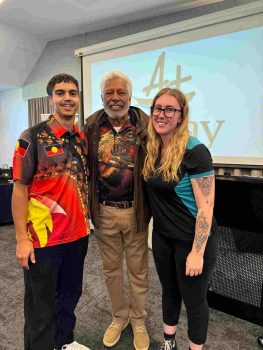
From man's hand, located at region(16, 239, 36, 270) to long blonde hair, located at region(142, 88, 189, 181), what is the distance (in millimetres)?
594

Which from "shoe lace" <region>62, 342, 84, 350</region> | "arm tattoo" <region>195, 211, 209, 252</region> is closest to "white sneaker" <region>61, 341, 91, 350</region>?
"shoe lace" <region>62, 342, 84, 350</region>

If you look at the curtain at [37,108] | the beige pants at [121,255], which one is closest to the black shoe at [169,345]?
the beige pants at [121,255]

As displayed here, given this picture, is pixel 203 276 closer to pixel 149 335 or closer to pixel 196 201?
pixel 196 201

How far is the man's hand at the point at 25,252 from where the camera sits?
3.85 feet

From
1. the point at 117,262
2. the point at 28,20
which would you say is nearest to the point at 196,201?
the point at 117,262

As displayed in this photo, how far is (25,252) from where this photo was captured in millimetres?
1175

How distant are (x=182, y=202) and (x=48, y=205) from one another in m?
0.58

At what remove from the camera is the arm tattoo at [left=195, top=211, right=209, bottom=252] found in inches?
44.2

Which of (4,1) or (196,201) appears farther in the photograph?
(4,1)

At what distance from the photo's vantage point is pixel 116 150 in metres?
1.43

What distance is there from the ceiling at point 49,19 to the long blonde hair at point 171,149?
2.27m

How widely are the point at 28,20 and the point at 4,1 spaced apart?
0.51 metres

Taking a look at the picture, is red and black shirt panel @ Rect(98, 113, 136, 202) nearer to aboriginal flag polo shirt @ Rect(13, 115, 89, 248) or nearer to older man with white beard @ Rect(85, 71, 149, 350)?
older man with white beard @ Rect(85, 71, 149, 350)

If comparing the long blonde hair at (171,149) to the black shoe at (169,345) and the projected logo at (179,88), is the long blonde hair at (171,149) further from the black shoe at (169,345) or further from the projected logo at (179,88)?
the projected logo at (179,88)
